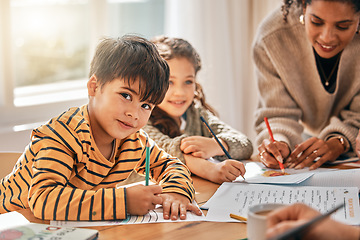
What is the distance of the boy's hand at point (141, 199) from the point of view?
1.08 metres

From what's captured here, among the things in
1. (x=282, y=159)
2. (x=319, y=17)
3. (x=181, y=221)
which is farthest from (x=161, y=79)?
(x=319, y=17)

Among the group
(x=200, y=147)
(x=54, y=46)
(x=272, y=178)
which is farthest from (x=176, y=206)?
(x=54, y=46)

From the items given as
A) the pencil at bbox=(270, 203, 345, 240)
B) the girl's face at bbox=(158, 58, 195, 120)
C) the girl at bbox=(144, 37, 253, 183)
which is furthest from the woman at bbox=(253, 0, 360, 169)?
the pencil at bbox=(270, 203, 345, 240)

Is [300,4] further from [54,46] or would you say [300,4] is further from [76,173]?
[54,46]

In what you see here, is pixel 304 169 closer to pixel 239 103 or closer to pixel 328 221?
pixel 328 221

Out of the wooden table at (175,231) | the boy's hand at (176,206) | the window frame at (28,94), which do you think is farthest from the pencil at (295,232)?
the window frame at (28,94)

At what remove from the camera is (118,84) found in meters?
1.20

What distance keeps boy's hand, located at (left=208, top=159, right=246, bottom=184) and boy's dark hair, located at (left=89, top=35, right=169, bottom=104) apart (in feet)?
0.97

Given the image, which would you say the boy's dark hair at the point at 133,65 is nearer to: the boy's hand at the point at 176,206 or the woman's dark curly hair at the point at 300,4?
the boy's hand at the point at 176,206

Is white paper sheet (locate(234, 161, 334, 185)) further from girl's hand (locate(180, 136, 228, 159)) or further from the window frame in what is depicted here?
the window frame

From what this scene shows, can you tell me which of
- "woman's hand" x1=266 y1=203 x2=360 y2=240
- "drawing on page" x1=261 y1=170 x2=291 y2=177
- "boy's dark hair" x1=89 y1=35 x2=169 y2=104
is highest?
"boy's dark hair" x1=89 y1=35 x2=169 y2=104

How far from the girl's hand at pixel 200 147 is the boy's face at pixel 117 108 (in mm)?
372

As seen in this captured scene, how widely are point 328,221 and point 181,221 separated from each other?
0.39m

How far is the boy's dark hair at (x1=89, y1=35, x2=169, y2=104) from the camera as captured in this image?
3.94ft
